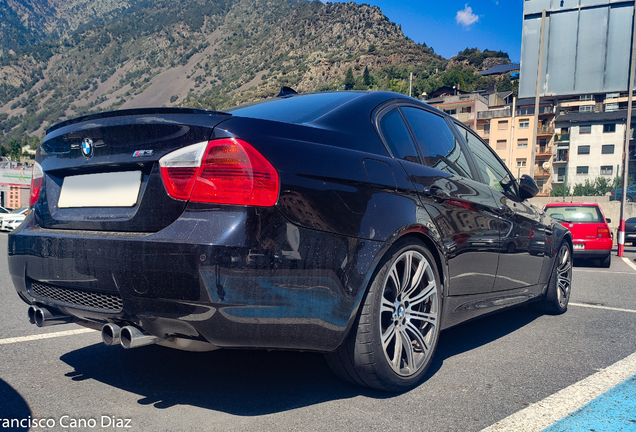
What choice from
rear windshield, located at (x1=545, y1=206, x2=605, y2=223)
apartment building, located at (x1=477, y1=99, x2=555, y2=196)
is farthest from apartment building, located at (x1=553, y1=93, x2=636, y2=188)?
rear windshield, located at (x1=545, y1=206, x2=605, y2=223)

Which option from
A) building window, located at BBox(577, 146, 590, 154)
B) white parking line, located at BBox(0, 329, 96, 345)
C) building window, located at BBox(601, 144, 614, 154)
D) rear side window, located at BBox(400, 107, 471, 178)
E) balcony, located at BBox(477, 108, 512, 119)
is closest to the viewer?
rear side window, located at BBox(400, 107, 471, 178)

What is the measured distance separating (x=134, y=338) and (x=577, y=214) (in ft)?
41.6

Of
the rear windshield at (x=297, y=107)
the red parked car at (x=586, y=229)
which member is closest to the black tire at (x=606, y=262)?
the red parked car at (x=586, y=229)

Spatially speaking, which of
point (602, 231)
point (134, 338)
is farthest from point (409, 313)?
point (602, 231)

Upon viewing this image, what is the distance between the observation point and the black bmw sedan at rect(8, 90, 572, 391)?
2047mm

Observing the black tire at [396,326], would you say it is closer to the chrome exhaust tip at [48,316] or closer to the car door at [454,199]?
the car door at [454,199]

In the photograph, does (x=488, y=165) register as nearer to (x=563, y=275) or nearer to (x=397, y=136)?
(x=397, y=136)

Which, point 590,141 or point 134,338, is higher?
point 590,141

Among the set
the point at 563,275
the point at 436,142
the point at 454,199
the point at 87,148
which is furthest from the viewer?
the point at 563,275

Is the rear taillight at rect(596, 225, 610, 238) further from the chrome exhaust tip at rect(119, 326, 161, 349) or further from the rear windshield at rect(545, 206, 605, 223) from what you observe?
the chrome exhaust tip at rect(119, 326, 161, 349)

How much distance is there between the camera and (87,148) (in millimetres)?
2463

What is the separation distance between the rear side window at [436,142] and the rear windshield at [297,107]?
45cm

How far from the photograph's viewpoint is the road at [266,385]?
2.27 meters

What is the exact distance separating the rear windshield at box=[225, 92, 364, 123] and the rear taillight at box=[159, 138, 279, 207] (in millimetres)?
521
